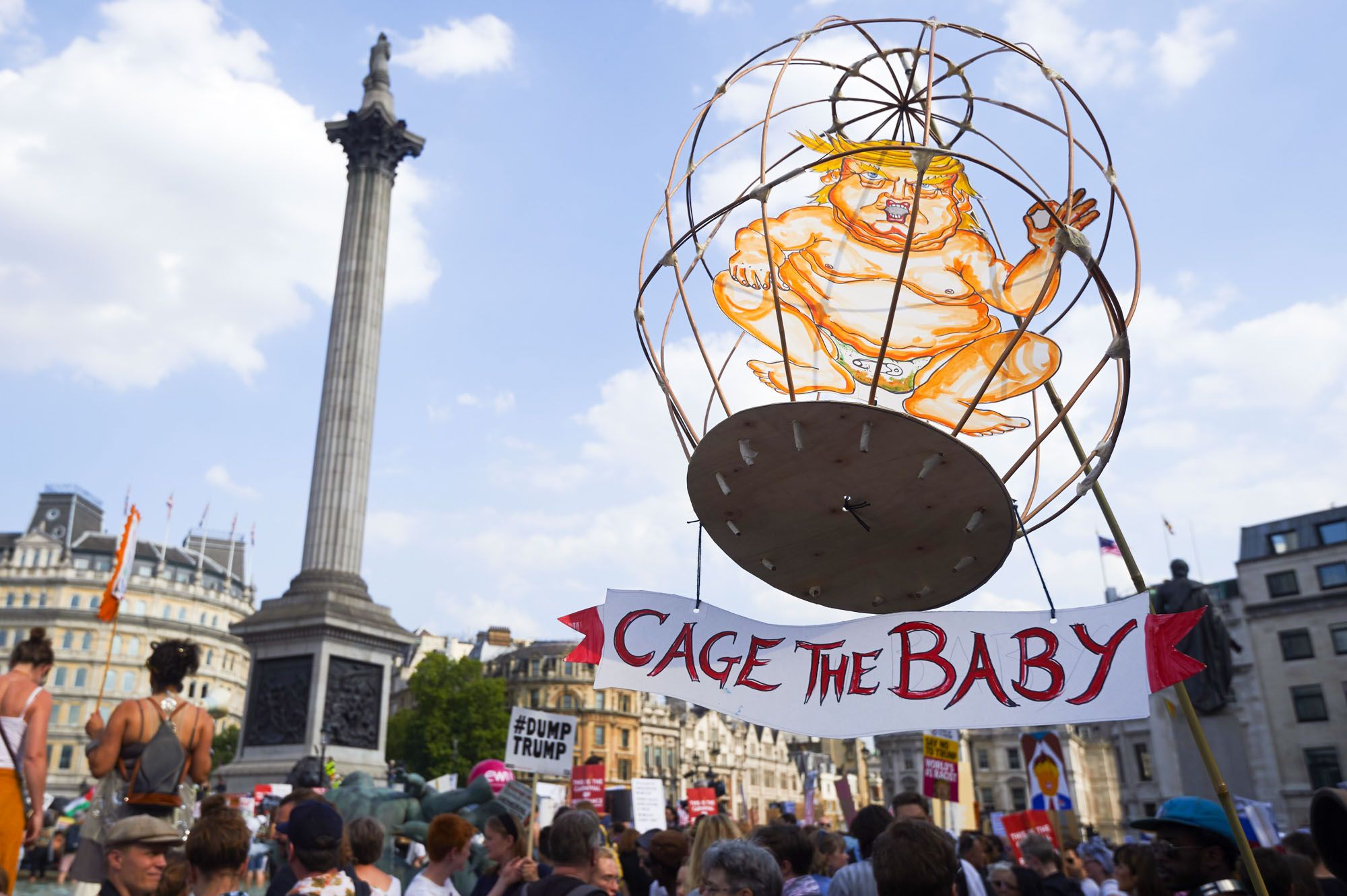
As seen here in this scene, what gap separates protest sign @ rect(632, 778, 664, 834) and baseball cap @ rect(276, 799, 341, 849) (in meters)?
10.2

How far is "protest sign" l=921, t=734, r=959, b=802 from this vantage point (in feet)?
52.1

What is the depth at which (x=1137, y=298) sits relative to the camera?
448cm

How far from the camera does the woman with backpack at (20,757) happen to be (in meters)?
6.04

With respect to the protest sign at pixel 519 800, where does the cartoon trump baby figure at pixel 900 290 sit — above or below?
above

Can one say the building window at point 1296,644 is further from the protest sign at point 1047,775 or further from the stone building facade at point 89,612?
the stone building facade at point 89,612

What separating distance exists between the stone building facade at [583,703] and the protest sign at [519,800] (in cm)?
8009

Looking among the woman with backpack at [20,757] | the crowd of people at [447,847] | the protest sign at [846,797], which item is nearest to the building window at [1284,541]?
the protest sign at [846,797]

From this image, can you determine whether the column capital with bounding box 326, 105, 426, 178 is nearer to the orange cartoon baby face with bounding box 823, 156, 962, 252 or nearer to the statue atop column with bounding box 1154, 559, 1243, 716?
the statue atop column with bounding box 1154, 559, 1243, 716

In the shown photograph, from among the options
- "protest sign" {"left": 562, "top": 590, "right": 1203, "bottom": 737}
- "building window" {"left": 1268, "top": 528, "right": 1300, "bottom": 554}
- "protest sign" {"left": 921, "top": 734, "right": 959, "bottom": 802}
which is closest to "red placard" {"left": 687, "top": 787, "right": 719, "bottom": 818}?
"protest sign" {"left": 921, "top": 734, "right": 959, "bottom": 802}

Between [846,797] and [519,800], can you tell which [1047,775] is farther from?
[519,800]

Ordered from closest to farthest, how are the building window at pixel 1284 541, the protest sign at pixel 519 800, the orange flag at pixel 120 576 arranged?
the protest sign at pixel 519 800 → the orange flag at pixel 120 576 → the building window at pixel 1284 541

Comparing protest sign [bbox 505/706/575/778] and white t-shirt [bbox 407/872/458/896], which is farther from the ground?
protest sign [bbox 505/706/575/778]

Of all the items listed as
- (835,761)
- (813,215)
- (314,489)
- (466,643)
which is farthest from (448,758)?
(835,761)

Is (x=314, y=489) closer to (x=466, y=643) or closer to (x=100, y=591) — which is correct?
(x=100, y=591)
